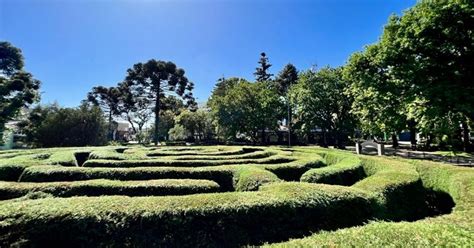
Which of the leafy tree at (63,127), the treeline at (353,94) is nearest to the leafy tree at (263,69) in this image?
the treeline at (353,94)

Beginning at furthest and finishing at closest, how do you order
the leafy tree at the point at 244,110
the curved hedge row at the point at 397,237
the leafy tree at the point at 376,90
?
the leafy tree at the point at 244,110 → the leafy tree at the point at 376,90 → the curved hedge row at the point at 397,237

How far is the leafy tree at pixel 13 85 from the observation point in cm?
2622

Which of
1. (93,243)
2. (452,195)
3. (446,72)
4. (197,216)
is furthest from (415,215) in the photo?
(93,243)

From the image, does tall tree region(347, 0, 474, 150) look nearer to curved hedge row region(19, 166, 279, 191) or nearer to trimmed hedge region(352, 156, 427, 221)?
trimmed hedge region(352, 156, 427, 221)

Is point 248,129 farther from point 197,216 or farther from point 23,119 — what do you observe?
point 197,216

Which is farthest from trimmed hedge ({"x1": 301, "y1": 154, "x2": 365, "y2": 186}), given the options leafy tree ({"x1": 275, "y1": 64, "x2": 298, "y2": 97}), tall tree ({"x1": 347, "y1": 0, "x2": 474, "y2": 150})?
leafy tree ({"x1": 275, "y1": 64, "x2": 298, "y2": 97})

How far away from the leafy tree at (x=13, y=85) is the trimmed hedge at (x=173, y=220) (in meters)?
27.6

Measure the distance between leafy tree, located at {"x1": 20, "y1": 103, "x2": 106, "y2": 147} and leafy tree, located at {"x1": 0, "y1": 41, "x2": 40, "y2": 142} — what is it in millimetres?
3348

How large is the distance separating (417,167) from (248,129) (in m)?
28.3

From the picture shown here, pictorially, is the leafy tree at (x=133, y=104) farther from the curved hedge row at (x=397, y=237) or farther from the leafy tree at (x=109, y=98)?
the curved hedge row at (x=397, y=237)

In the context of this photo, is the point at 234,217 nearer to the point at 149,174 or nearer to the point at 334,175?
the point at 334,175

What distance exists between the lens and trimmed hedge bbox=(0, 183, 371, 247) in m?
5.12

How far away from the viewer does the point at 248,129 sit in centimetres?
3894

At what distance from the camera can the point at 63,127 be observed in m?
31.3
